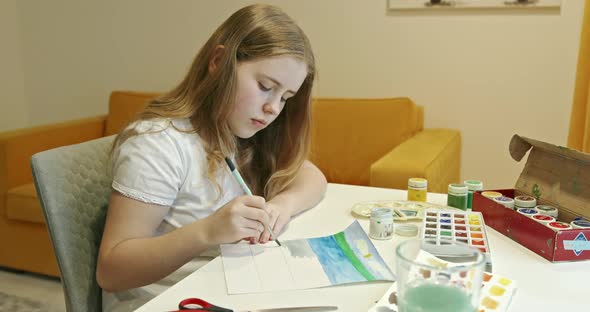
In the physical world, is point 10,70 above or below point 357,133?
above

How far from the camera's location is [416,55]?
8.96ft

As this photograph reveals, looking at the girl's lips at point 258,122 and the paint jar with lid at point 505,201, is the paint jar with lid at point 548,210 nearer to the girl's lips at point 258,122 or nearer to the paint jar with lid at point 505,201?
the paint jar with lid at point 505,201

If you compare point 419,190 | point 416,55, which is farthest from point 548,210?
point 416,55

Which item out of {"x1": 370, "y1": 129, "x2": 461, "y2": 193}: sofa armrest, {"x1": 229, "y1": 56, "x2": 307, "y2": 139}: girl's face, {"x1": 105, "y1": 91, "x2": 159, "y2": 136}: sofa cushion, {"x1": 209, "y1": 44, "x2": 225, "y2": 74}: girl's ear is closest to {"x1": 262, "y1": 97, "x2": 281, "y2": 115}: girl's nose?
{"x1": 229, "y1": 56, "x2": 307, "y2": 139}: girl's face

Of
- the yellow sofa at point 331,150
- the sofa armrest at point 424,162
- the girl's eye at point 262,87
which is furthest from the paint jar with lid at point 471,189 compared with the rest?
the yellow sofa at point 331,150

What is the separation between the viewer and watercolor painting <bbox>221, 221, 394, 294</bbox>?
918 mm

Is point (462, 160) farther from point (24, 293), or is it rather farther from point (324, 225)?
point (24, 293)

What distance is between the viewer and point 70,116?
11.7 feet

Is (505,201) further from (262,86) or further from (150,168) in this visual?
(150,168)

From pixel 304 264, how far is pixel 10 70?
3.16m

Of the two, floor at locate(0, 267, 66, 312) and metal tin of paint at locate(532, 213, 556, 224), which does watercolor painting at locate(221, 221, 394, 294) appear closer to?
metal tin of paint at locate(532, 213, 556, 224)

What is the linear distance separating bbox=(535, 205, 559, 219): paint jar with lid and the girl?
0.49 metres

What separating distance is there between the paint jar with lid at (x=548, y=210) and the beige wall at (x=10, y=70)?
3.26 metres

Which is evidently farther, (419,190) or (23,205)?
(23,205)
